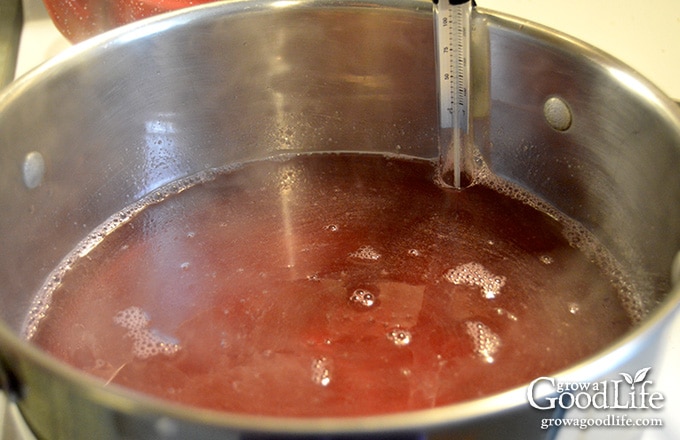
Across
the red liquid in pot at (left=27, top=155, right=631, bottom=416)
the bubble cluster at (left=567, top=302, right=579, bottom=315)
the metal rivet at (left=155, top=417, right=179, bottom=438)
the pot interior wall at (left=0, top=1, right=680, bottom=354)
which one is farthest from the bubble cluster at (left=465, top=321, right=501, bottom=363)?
the metal rivet at (left=155, top=417, right=179, bottom=438)

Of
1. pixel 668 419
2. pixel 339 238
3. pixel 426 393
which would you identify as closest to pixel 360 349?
pixel 426 393

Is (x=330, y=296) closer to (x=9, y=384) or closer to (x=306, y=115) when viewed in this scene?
(x=306, y=115)

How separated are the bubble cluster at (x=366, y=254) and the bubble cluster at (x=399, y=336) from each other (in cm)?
15

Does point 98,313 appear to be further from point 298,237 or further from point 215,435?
point 215,435

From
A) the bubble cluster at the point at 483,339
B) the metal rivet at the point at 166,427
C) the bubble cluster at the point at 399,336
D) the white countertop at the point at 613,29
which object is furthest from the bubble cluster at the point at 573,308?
the metal rivet at the point at 166,427

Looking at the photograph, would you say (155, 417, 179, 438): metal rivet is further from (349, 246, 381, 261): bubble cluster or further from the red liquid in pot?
(349, 246, 381, 261): bubble cluster

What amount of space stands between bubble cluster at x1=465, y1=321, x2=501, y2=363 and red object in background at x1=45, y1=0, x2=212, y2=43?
0.67 metres

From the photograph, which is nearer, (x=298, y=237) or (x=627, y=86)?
(x=627, y=86)

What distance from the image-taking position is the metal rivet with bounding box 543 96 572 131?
1.07 m

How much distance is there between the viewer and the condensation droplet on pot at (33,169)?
978mm

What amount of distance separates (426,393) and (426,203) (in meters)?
0.37

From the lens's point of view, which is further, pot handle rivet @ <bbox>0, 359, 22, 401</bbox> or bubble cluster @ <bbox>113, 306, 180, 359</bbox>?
bubble cluster @ <bbox>113, 306, 180, 359</bbox>

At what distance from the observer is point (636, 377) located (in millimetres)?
625

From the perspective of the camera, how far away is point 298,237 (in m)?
1.13
